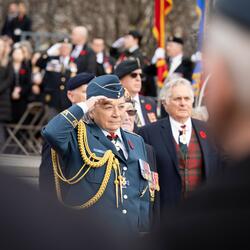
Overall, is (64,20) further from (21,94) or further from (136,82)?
(136,82)

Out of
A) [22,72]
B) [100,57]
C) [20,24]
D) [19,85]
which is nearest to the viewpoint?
[100,57]

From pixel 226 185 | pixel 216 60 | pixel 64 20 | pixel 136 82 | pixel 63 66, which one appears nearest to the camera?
pixel 226 185

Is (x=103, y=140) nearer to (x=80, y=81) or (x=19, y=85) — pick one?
(x=80, y=81)

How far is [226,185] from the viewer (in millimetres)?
1771

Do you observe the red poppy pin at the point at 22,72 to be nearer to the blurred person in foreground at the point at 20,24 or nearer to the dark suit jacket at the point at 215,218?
the blurred person in foreground at the point at 20,24

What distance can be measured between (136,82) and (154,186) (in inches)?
106

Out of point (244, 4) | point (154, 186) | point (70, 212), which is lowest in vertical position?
point (154, 186)

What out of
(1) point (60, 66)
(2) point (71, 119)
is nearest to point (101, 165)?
(2) point (71, 119)

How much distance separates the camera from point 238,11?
178 cm

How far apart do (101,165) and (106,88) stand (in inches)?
26.3

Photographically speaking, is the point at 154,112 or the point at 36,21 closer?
the point at 154,112

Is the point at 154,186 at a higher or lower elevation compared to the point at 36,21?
higher

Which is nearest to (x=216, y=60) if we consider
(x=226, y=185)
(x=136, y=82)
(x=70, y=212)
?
(x=226, y=185)

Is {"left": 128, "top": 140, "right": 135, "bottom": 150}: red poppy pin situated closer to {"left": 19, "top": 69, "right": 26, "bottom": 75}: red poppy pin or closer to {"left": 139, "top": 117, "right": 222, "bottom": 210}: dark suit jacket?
{"left": 139, "top": 117, "right": 222, "bottom": 210}: dark suit jacket
